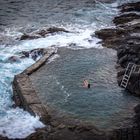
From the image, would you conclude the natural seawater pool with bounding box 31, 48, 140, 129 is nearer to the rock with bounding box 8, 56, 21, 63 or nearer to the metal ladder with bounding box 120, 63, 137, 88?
the metal ladder with bounding box 120, 63, 137, 88

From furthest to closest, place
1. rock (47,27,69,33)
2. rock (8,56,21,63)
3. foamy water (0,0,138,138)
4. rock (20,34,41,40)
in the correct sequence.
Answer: rock (47,27,69,33)
rock (20,34,41,40)
rock (8,56,21,63)
foamy water (0,0,138,138)

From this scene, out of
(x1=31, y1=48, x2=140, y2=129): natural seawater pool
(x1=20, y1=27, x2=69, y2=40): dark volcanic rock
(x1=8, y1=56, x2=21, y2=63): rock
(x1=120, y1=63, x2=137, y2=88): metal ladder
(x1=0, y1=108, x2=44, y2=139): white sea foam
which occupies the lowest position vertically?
(x1=20, y1=27, x2=69, y2=40): dark volcanic rock

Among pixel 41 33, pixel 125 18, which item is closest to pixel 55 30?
pixel 41 33

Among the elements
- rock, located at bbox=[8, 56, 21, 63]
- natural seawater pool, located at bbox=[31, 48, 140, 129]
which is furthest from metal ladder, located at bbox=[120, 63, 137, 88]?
rock, located at bbox=[8, 56, 21, 63]

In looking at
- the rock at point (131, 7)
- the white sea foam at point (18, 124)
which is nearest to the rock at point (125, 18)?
the rock at point (131, 7)

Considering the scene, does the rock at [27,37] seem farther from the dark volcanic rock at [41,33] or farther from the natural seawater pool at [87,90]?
the natural seawater pool at [87,90]

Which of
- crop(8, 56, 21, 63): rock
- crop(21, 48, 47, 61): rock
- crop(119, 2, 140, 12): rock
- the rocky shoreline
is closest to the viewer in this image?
the rocky shoreline

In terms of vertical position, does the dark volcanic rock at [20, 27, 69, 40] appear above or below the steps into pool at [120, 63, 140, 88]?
below
